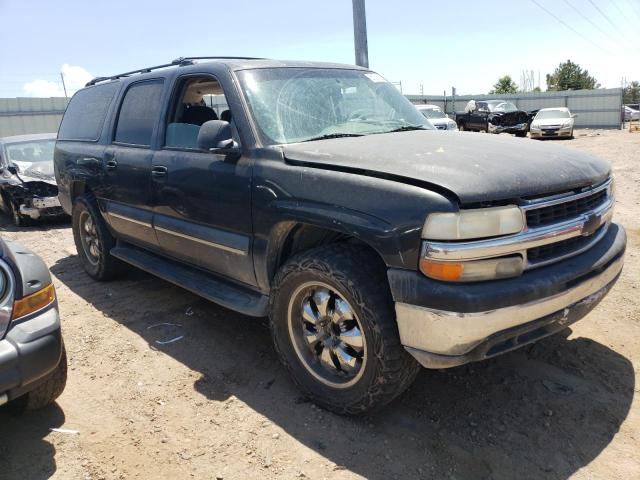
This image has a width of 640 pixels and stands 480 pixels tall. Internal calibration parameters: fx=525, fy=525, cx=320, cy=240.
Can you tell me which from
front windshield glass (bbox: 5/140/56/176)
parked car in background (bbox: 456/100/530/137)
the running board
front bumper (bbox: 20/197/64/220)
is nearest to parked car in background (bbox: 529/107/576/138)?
parked car in background (bbox: 456/100/530/137)

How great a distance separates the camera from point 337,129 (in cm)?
352

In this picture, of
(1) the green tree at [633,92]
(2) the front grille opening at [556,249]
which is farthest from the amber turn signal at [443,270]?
(1) the green tree at [633,92]

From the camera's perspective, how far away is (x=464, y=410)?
2982mm

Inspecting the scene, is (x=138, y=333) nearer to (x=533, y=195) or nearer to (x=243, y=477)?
(x=243, y=477)

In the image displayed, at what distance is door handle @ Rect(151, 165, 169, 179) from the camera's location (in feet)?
12.9

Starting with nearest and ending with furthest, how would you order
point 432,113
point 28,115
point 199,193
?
point 199,193
point 432,113
point 28,115

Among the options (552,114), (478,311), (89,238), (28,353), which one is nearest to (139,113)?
(89,238)

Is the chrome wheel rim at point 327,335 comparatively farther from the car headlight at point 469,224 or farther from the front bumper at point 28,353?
the front bumper at point 28,353

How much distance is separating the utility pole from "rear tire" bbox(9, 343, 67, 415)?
9729 millimetres

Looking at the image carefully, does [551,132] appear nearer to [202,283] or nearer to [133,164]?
[133,164]

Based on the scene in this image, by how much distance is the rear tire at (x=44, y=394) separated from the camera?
291cm

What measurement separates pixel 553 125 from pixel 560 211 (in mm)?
21750

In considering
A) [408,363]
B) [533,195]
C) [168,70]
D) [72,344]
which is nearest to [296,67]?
[168,70]

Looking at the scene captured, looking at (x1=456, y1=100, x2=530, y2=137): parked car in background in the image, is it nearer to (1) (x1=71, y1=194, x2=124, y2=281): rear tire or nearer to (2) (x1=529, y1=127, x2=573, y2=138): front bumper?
(2) (x1=529, y1=127, x2=573, y2=138): front bumper
